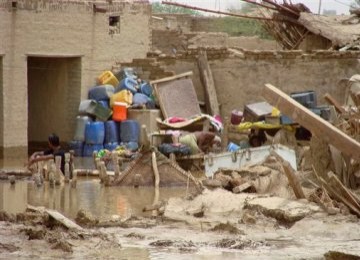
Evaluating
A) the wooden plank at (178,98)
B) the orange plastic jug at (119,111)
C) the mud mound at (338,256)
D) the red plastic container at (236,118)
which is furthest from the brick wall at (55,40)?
the mud mound at (338,256)

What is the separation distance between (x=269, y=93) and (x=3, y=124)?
11.2 m

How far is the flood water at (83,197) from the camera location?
682 inches

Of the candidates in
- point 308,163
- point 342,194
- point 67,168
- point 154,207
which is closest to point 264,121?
point 67,168

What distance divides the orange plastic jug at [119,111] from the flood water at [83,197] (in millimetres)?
4702

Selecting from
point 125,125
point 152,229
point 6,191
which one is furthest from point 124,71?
point 152,229

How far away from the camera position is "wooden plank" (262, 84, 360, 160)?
14289mm

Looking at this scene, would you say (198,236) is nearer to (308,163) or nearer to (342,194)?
(342,194)

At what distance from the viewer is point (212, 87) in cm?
2670

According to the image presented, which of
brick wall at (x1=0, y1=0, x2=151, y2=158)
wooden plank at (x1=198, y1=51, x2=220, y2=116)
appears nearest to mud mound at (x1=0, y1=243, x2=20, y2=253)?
brick wall at (x1=0, y1=0, x2=151, y2=158)

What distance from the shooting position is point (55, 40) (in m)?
25.7

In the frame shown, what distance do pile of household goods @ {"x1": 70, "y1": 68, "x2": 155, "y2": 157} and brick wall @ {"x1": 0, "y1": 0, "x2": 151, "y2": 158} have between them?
54 cm

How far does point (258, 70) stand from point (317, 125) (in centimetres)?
1266

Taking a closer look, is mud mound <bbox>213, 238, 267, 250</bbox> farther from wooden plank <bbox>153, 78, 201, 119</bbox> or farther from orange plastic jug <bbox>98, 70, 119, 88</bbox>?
orange plastic jug <bbox>98, 70, 119, 88</bbox>

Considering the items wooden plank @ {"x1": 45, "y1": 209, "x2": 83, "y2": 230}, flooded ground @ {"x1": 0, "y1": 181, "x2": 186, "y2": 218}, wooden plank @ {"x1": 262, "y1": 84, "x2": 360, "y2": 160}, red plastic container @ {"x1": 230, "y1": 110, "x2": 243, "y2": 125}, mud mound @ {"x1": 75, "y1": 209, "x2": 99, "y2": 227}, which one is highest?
wooden plank @ {"x1": 262, "y1": 84, "x2": 360, "y2": 160}
